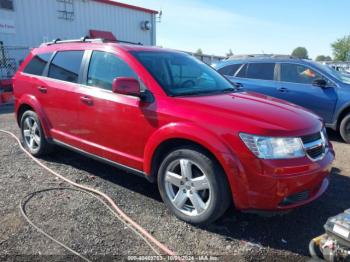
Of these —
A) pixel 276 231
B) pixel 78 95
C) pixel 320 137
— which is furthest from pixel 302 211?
pixel 78 95

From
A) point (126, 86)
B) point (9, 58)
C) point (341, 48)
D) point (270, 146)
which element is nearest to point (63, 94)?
point (126, 86)

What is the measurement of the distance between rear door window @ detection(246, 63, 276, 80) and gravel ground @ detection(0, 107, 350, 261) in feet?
11.3

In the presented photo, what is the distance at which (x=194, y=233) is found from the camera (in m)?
3.31

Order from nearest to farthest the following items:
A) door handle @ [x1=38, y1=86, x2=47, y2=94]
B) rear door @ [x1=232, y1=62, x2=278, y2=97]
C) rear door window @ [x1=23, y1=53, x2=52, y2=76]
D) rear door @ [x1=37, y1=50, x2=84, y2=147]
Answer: rear door @ [x1=37, y1=50, x2=84, y2=147]
door handle @ [x1=38, y1=86, x2=47, y2=94]
rear door window @ [x1=23, y1=53, x2=52, y2=76]
rear door @ [x1=232, y1=62, x2=278, y2=97]

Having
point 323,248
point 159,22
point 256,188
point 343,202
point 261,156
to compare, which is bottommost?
point 343,202

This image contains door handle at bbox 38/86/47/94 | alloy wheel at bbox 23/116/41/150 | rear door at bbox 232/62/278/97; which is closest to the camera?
door handle at bbox 38/86/47/94

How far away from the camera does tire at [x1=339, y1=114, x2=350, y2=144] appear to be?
6.72 meters

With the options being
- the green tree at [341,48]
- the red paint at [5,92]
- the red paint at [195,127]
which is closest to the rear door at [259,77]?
the red paint at [195,127]

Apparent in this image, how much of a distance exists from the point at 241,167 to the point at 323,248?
0.86 metres

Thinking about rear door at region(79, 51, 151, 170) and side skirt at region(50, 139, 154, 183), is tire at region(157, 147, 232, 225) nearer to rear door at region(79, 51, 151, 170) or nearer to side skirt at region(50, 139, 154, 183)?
side skirt at region(50, 139, 154, 183)

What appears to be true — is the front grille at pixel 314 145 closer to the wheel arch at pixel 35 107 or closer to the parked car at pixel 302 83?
the wheel arch at pixel 35 107

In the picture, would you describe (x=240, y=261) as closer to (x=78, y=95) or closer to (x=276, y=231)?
(x=276, y=231)

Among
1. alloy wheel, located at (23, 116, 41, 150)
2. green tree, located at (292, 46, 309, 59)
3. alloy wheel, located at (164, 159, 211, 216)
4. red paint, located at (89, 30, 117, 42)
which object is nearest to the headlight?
alloy wheel, located at (164, 159, 211, 216)

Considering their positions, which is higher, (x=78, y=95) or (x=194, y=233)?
(x=78, y=95)
